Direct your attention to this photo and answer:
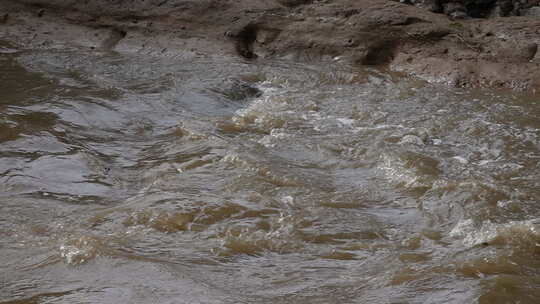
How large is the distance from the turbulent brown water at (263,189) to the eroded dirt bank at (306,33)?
0.58 metres

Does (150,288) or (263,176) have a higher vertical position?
(150,288)

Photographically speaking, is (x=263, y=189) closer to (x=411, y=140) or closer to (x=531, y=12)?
(x=411, y=140)

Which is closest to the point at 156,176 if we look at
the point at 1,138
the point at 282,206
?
the point at 282,206

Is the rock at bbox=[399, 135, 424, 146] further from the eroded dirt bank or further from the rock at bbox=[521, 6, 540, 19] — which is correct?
the rock at bbox=[521, 6, 540, 19]

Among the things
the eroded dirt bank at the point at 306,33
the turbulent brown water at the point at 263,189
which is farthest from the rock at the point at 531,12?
the turbulent brown water at the point at 263,189

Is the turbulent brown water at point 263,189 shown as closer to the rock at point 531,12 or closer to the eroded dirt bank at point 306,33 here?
the eroded dirt bank at point 306,33

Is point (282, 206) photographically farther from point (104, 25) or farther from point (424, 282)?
point (104, 25)

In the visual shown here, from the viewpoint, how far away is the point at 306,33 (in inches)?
334

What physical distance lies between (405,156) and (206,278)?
2329 millimetres

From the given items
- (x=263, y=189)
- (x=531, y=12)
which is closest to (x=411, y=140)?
(x=263, y=189)

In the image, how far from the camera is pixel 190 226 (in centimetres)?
370

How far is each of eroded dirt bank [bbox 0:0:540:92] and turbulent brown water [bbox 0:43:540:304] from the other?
0.58 m

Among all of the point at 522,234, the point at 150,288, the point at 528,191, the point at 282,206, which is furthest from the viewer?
the point at 528,191

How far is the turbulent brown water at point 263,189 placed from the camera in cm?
298
